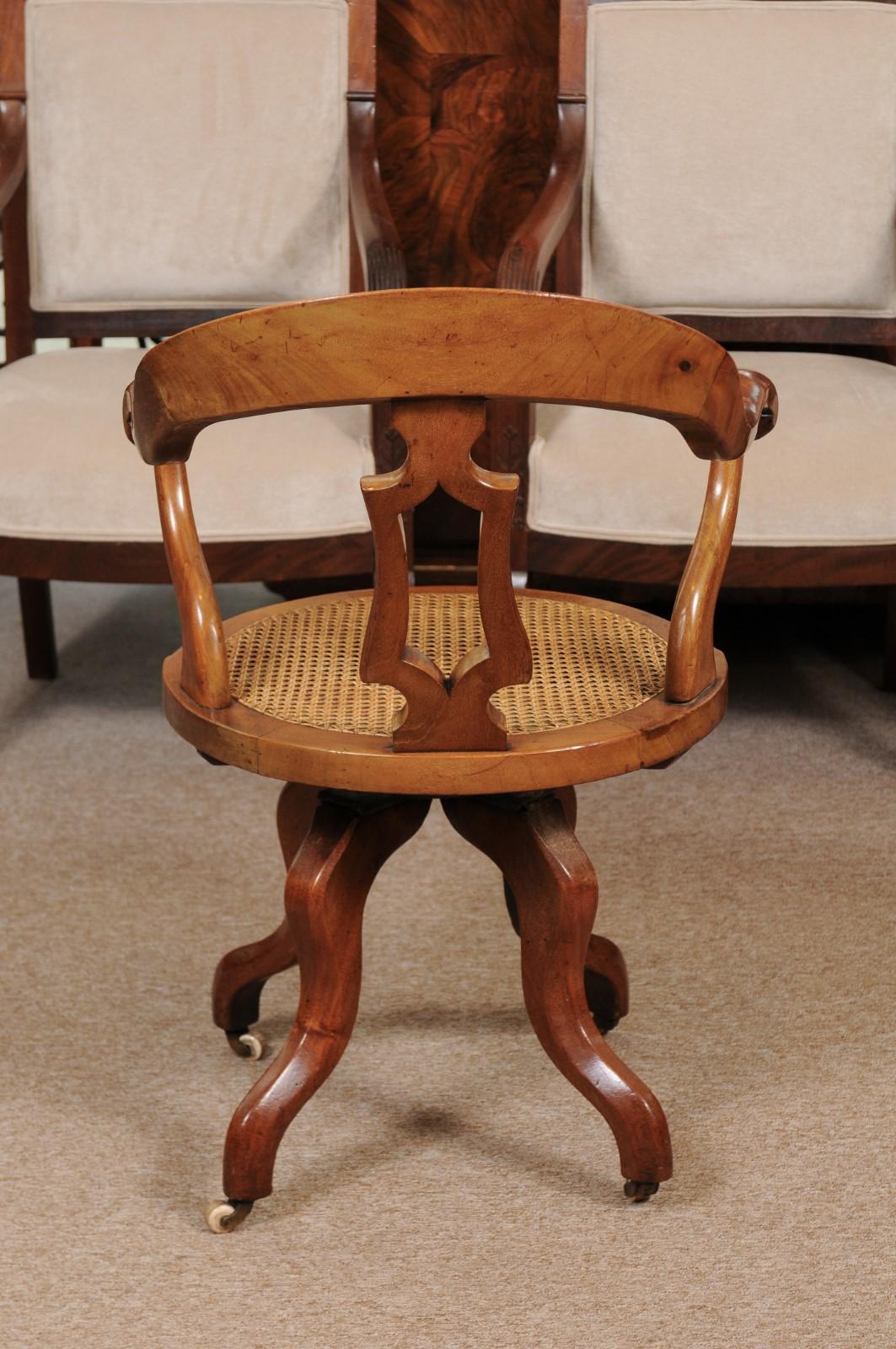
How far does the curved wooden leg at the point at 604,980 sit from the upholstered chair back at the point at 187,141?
1.03 meters

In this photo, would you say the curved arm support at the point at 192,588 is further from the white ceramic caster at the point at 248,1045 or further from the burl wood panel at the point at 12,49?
the burl wood panel at the point at 12,49

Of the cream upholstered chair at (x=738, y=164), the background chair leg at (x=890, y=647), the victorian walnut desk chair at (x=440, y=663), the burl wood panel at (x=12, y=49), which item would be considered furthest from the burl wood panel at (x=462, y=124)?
the victorian walnut desk chair at (x=440, y=663)

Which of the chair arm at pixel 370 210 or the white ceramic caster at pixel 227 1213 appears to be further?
the chair arm at pixel 370 210

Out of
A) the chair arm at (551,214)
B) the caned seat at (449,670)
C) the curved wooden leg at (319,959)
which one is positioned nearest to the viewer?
the caned seat at (449,670)

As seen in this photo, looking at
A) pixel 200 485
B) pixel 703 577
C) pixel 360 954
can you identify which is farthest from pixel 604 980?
pixel 200 485

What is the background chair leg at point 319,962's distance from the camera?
110cm

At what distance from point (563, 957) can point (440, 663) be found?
243mm

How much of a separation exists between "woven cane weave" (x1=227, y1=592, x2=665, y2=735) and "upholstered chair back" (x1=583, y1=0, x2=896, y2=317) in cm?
88

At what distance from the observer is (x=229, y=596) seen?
2812 millimetres

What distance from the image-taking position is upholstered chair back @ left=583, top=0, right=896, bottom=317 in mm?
1978

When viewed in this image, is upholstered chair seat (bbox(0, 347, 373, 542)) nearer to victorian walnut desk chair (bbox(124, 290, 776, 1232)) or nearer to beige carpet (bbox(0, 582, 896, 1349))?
victorian walnut desk chair (bbox(124, 290, 776, 1232))

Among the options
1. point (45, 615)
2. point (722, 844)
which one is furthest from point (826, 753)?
point (45, 615)

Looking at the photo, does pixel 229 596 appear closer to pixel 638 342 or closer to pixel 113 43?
pixel 113 43

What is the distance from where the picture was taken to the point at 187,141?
200 centimetres
